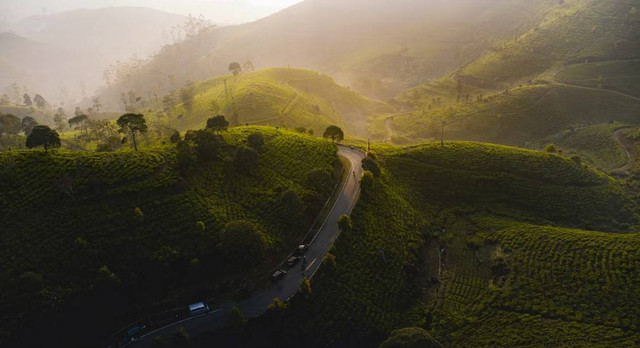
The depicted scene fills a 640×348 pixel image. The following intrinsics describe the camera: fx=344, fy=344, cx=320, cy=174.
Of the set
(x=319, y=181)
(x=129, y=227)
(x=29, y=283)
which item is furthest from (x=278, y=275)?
(x=29, y=283)

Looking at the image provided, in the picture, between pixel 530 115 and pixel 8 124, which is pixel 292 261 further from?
pixel 530 115

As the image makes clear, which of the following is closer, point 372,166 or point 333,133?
point 372,166

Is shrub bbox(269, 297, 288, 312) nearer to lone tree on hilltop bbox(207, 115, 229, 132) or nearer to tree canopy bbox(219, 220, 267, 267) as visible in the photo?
tree canopy bbox(219, 220, 267, 267)

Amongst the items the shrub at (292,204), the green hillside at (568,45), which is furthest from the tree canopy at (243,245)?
the green hillside at (568,45)

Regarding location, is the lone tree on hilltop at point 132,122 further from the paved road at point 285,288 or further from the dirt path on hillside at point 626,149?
the dirt path on hillside at point 626,149

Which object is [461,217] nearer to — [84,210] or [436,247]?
[436,247]

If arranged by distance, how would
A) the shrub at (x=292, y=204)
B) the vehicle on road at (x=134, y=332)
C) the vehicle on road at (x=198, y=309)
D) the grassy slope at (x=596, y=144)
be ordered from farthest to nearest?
1. the grassy slope at (x=596, y=144)
2. the shrub at (x=292, y=204)
3. the vehicle on road at (x=198, y=309)
4. the vehicle on road at (x=134, y=332)
